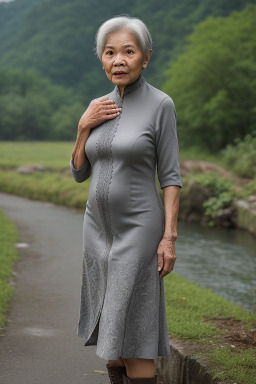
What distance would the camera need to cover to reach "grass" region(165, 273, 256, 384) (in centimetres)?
354

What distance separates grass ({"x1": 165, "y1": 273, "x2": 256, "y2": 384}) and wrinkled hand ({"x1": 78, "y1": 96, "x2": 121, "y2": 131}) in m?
1.59

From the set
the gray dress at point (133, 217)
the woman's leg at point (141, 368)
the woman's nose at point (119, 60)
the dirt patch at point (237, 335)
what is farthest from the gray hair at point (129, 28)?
the dirt patch at point (237, 335)

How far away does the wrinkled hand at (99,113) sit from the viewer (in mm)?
2969

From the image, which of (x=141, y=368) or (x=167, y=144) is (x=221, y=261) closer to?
(x=141, y=368)

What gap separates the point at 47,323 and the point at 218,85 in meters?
30.6

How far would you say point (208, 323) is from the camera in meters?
4.68

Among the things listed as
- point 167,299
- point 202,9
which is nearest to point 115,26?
point 167,299

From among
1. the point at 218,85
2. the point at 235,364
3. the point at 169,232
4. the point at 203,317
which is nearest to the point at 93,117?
the point at 169,232

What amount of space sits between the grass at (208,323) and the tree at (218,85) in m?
26.8

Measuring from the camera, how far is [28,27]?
101188mm

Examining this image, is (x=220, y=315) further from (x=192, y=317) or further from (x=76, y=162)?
(x=76, y=162)

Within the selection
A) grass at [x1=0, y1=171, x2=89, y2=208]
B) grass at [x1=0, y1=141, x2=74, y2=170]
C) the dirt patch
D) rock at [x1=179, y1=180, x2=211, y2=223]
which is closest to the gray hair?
the dirt patch

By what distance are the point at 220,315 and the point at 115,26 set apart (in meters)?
3.07

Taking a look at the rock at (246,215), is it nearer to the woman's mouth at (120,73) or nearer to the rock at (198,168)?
the rock at (198,168)
